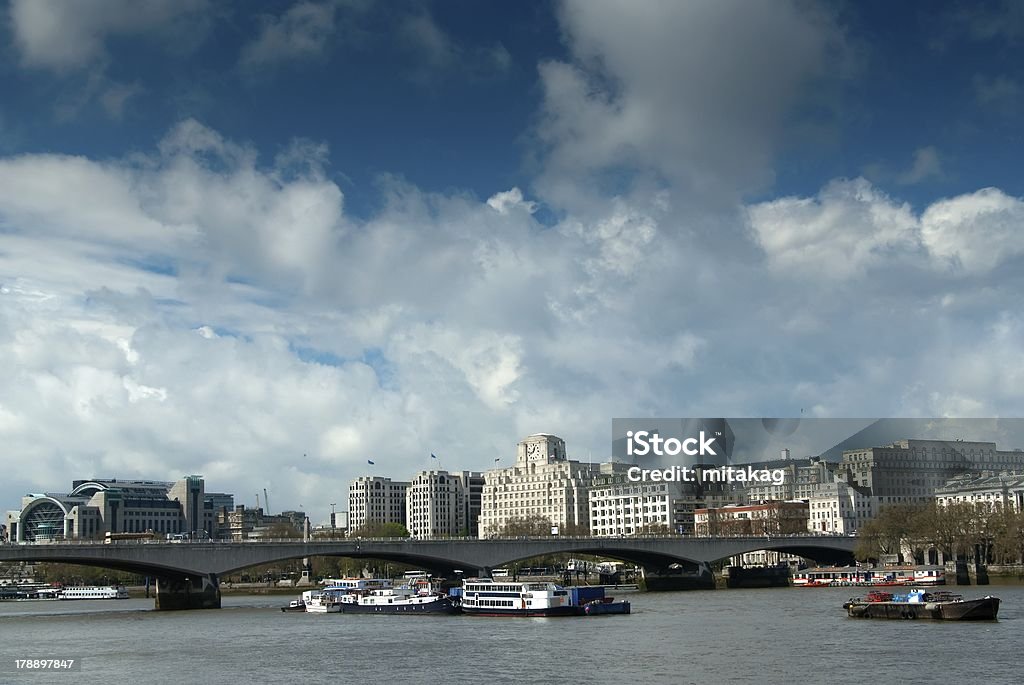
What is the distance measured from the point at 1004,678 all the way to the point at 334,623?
51318 mm

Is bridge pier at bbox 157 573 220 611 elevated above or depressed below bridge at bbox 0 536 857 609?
below

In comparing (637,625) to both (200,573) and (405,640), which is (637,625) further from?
(200,573)

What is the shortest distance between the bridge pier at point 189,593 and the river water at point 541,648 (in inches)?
670

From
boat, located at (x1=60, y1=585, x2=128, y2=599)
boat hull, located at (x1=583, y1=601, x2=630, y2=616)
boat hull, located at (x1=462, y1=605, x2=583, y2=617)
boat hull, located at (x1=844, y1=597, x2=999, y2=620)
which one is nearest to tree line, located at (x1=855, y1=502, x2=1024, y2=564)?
boat hull, located at (x1=583, y1=601, x2=630, y2=616)

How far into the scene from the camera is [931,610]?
75438 mm

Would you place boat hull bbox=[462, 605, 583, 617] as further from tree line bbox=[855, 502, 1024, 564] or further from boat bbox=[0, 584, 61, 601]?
boat bbox=[0, 584, 61, 601]

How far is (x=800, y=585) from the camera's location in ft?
444

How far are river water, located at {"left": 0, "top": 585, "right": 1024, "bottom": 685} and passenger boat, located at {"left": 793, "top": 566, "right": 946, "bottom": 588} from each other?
720 inches

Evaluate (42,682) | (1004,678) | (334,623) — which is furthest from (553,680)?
(334,623)

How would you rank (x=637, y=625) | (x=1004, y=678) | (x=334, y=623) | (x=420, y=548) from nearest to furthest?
(x=1004, y=678) → (x=637, y=625) → (x=334, y=623) → (x=420, y=548)

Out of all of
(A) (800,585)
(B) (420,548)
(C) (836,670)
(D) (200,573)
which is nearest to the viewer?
(C) (836,670)

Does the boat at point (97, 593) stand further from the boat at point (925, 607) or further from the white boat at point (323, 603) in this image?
the boat at point (925, 607)

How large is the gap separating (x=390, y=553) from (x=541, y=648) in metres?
55.8

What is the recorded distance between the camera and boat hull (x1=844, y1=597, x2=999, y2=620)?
240 ft
